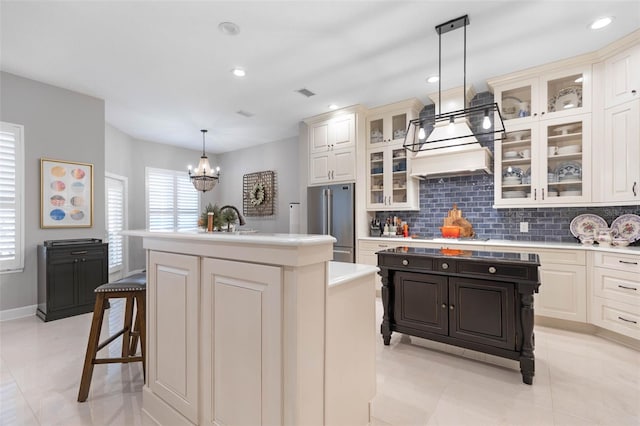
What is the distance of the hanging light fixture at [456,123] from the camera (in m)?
2.59

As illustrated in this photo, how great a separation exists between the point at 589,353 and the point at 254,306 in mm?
3121

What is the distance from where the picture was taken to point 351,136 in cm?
461

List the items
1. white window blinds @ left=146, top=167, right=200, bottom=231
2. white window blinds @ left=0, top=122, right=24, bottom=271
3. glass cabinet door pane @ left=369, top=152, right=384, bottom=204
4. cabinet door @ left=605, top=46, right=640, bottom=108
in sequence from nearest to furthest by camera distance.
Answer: cabinet door @ left=605, top=46, right=640, bottom=108, white window blinds @ left=0, top=122, right=24, bottom=271, glass cabinet door pane @ left=369, top=152, right=384, bottom=204, white window blinds @ left=146, top=167, right=200, bottom=231

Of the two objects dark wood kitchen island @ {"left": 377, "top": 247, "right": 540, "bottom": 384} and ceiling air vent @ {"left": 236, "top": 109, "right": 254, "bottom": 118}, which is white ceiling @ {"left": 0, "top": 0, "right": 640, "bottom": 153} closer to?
ceiling air vent @ {"left": 236, "top": 109, "right": 254, "bottom": 118}

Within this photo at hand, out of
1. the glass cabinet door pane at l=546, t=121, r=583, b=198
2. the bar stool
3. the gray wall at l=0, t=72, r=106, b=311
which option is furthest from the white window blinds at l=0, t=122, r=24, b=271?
the glass cabinet door pane at l=546, t=121, r=583, b=198

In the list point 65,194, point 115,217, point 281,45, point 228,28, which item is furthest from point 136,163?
point 281,45

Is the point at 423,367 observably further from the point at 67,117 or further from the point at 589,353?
the point at 67,117

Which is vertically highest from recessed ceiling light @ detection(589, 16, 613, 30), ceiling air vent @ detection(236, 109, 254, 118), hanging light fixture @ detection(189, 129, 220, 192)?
recessed ceiling light @ detection(589, 16, 613, 30)

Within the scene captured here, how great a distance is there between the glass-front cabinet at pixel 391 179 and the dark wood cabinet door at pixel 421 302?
1919mm

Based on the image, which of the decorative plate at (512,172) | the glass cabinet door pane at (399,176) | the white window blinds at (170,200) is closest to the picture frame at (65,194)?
the white window blinds at (170,200)

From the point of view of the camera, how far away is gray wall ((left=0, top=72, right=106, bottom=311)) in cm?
354

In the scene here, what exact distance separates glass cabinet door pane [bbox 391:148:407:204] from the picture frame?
434cm

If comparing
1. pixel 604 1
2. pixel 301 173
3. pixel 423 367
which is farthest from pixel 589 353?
pixel 301 173

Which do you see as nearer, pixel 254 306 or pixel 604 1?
pixel 254 306
